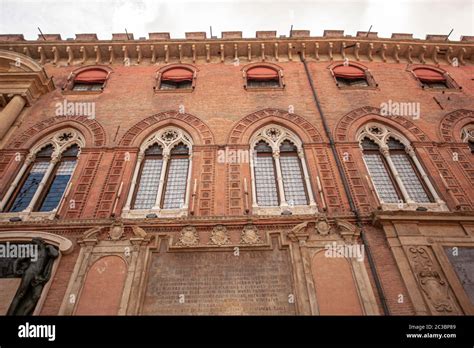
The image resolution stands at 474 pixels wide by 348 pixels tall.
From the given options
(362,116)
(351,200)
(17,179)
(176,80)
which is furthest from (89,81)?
(351,200)

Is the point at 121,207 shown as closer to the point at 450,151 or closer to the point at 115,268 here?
the point at 115,268

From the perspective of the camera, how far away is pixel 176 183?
29.4 ft

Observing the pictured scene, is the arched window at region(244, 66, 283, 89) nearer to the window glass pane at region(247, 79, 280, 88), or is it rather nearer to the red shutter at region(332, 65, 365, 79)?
the window glass pane at region(247, 79, 280, 88)

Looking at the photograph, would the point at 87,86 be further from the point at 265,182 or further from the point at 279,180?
the point at 279,180

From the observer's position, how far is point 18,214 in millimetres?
7926

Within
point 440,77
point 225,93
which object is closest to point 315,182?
point 225,93

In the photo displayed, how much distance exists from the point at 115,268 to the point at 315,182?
5518 millimetres

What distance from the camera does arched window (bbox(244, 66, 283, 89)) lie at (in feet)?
40.5

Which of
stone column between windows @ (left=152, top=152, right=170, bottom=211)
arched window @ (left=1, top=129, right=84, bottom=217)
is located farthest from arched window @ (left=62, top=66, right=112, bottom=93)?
stone column between windows @ (left=152, top=152, right=170, bottom=211)

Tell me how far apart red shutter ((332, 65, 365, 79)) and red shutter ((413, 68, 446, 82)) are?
2301 millimetres

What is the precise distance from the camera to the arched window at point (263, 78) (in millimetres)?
12359

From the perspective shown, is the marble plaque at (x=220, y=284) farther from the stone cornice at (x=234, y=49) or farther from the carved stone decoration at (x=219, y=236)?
the stone cornice at (x=234, y=49)

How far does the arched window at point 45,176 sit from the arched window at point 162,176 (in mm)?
1999

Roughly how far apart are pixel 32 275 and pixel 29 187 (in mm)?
3314
